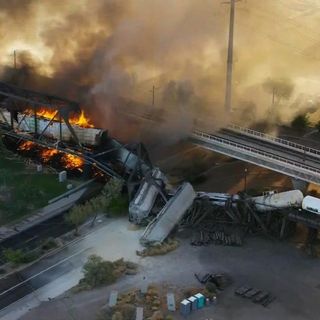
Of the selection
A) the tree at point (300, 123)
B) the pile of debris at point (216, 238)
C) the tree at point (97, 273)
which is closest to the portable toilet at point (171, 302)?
the tree at point (97, 273)

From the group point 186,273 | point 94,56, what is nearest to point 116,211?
point 186,273

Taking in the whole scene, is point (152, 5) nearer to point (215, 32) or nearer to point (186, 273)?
point (215, 32)

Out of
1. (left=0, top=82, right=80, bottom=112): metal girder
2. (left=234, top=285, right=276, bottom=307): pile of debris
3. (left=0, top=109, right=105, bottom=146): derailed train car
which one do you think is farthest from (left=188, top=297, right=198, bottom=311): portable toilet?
(left=0, top=82, right=80, bottom=112): metal girder

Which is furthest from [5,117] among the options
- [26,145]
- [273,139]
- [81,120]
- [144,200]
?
[273,139]

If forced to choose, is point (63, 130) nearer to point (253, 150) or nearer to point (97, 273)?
point (253, 150)

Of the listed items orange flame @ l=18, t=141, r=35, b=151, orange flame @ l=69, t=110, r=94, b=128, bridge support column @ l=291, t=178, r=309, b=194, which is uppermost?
orange flame @ l=69, t=110, r=94, b=128

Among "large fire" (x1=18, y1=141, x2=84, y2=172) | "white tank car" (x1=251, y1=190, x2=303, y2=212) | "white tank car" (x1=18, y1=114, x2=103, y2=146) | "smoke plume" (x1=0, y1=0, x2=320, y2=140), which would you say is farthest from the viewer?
"smoke plume" (x1=0, y1=0, x2=320, y2=140)

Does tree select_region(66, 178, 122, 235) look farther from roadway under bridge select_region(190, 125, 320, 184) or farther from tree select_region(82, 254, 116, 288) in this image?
roadway under bridge select_region(190, 125, 320, 184)
